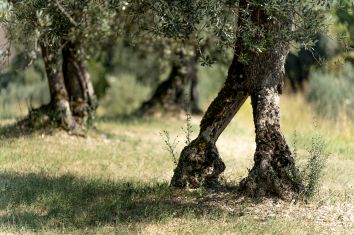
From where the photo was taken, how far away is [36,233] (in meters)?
9.45

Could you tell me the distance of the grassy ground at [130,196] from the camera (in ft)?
32.8

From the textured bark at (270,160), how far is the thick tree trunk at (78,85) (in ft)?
26.4

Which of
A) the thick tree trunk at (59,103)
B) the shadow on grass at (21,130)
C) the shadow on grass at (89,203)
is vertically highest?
the thick tree trunk at (59,103)

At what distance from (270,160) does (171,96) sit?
13615mm

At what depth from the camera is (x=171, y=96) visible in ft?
80.8

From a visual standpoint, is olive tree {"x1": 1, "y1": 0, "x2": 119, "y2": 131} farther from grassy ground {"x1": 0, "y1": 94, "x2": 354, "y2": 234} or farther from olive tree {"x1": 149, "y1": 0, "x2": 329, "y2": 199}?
olive tree {"x1": 149, "y1": 0, "x2": 329, "y2": 199}

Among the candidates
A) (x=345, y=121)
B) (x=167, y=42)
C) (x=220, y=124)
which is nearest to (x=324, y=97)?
(x=345, y=121)

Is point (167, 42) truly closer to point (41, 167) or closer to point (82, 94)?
point (82, 94)

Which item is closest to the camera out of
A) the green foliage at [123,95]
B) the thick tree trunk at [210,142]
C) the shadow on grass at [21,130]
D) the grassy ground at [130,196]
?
the grassy ground at [130,196]

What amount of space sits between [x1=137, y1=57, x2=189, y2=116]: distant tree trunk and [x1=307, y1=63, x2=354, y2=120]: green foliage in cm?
526

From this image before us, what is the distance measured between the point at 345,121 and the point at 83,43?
358 inches

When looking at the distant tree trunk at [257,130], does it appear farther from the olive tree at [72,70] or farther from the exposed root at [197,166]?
the olive tree at [72,70]

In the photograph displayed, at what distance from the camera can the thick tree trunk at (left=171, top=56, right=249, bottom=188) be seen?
461 inches

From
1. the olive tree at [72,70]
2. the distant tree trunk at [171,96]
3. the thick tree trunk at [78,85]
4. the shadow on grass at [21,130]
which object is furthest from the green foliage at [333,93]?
the shadow on grass at [21,130]
